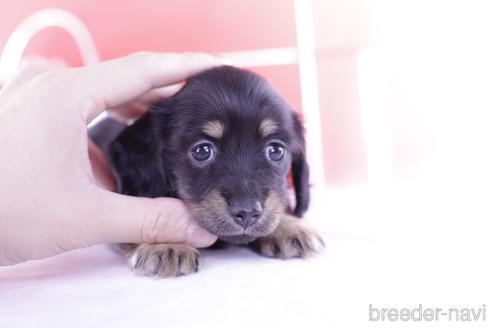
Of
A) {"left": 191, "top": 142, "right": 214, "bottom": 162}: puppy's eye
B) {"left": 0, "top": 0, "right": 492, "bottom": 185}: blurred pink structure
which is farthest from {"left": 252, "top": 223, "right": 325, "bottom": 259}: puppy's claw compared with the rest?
{"left": 0, "top": 0, "right": 492, "bottom": 185}: blurred pink structure

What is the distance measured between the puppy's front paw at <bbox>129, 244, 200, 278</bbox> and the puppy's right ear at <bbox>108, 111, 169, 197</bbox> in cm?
29

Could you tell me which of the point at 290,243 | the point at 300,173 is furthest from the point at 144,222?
the point at 300,173

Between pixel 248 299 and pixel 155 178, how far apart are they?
2.46ft

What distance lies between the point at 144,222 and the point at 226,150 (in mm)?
399

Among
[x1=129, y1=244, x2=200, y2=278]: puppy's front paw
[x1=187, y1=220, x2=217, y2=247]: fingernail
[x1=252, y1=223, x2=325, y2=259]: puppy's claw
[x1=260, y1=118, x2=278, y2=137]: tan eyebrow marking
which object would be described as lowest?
[x1=252, y1=223, x2=325, y2=259]: puppy's claw

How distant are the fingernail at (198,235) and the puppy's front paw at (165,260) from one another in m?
0.04

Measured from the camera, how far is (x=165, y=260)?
70.9 inches

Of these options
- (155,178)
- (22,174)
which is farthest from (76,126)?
(155,178)

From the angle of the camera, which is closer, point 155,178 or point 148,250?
point 148,250

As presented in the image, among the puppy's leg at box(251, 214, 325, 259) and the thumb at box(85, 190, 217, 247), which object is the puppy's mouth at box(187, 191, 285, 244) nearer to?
the thumb at box(85, 190, 217, 247)

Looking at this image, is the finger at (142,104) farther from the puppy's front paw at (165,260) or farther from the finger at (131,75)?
the puppy's front paw at (165,260)

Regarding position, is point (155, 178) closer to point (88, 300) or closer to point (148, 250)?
point (148, 250)

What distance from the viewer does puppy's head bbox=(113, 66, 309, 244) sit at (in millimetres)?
1783

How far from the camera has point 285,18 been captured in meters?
3.65
